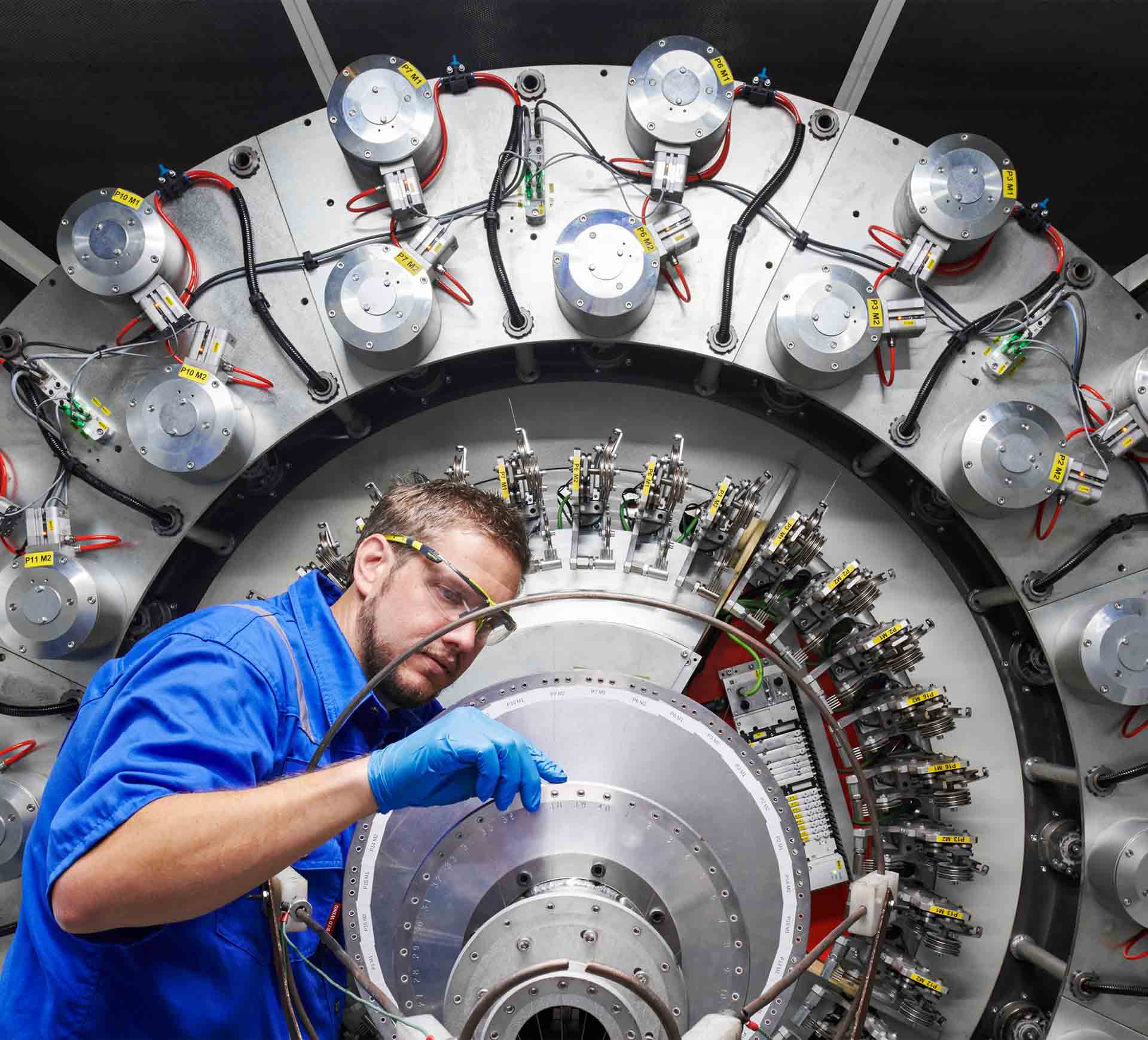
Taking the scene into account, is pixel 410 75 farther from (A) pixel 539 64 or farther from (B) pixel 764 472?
(B) pixel 764 472

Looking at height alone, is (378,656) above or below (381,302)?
below

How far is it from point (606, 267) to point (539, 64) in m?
1.30

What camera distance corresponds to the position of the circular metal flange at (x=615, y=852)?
5.76 feet

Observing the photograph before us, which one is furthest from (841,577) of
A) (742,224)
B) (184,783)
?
(184,783)

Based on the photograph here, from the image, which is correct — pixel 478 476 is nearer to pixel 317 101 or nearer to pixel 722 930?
pixel 722 930

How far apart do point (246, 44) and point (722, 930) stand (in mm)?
2813

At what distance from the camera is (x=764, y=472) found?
250 cm

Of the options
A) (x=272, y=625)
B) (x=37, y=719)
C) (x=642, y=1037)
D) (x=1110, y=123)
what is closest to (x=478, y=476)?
(x=272, y=625)


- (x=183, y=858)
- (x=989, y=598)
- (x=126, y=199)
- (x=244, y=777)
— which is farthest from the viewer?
(x=989, y=598)

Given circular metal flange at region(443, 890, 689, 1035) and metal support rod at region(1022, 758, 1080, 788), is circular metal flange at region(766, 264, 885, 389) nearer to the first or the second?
metal support rod at region(1022, 758, 1080, 788)

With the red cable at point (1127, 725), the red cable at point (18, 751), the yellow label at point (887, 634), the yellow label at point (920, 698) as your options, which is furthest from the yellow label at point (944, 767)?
the red cable at point (18, 751)

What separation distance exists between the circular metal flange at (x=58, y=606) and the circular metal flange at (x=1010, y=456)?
2.06 metres

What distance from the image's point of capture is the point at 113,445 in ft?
7.69

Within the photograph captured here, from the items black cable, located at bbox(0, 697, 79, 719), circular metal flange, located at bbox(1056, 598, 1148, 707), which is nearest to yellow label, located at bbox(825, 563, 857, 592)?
circular metal flange, located at bbox(1056, 598, 1148, 707)
